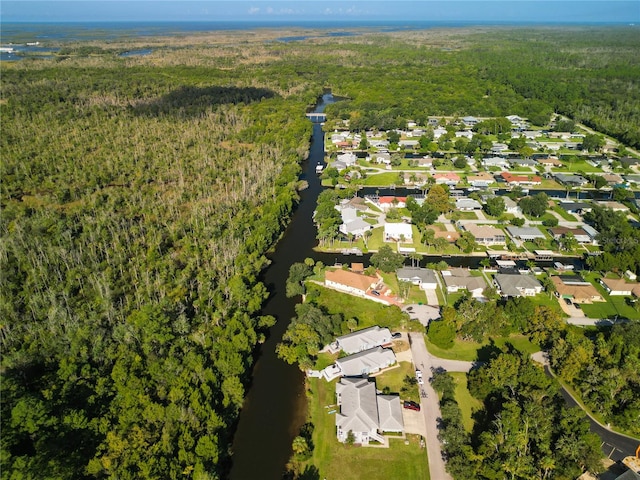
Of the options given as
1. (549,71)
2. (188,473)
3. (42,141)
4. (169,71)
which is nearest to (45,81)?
(169,71)

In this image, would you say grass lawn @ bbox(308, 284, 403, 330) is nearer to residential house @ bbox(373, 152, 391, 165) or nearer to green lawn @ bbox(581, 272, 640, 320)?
green lawn @ bbox(581, 272, 640, 320)

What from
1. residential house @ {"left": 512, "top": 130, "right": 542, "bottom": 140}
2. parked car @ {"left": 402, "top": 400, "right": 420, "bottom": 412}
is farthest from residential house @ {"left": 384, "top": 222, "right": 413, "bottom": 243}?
residential house @ {"left": 512, "top": 130, "right": 542, "bottom": 140}

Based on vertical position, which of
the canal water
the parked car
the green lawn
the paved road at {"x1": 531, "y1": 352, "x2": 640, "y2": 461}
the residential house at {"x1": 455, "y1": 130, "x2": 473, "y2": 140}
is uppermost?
the residential house at {"x1": 455, "y1": 130, "x2": 473, "y2": 140}

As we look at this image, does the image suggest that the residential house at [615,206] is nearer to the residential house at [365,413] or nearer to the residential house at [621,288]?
the residential house at [621,288]

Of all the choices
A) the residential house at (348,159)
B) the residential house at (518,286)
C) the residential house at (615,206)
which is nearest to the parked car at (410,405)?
Result: the residential house at (518,286)

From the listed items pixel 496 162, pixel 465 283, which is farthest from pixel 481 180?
pixel 465 283
